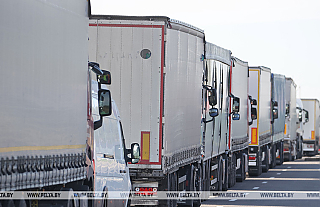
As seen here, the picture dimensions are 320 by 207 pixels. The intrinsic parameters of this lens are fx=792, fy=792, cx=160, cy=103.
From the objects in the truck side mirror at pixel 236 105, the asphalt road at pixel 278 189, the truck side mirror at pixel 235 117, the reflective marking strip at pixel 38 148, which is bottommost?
the asphalt road at pixel 278 189

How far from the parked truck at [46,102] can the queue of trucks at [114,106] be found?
1 cm

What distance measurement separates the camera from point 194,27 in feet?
57.5

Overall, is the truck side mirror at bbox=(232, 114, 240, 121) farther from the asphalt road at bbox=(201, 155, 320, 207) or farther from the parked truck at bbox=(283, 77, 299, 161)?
the parked truck at bbox=(283, 77, 299, 161)

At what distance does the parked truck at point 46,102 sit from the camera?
7.21 meters

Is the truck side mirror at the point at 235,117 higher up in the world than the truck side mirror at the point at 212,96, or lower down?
lower down

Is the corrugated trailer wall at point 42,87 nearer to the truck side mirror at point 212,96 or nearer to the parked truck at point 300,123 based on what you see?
the truck side mirror at point 212,96

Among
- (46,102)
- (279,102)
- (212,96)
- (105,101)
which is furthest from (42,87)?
(279,102)

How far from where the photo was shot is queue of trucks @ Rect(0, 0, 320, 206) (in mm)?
7594

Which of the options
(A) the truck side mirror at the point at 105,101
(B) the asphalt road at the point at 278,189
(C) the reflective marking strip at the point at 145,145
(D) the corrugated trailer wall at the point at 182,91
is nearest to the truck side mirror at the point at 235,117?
(B) the asphalt road at the point at 278,189

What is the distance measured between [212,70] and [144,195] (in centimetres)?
Answer: 712

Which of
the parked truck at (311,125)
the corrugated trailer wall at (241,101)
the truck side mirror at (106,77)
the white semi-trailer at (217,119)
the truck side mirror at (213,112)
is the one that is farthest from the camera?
the parked truck at (311,125)

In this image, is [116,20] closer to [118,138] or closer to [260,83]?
[118,138]

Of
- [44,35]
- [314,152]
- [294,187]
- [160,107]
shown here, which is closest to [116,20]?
[160,107]

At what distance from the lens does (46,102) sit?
27.2ft
